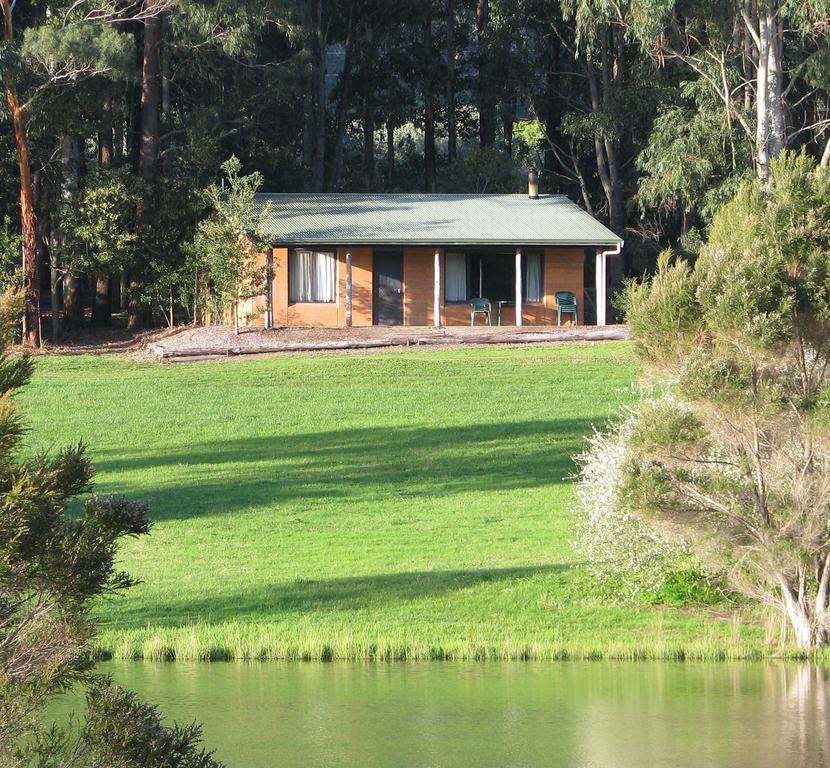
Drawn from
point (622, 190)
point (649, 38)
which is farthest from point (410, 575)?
point (622, 190)

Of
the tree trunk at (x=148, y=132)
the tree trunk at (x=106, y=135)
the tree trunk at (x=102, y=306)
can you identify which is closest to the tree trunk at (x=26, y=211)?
the tree trunk at (x=148, y=132)

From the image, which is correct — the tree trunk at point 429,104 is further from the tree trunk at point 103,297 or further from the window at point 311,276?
the window at point 311,276

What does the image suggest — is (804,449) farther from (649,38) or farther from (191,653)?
(649,38)

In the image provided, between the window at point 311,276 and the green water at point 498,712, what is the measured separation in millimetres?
23416

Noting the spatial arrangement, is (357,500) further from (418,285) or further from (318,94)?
(318,94)

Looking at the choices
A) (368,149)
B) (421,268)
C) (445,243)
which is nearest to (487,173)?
(421,268)

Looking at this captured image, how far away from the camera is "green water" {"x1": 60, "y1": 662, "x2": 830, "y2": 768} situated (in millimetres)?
10242

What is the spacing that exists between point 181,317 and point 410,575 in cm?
2401

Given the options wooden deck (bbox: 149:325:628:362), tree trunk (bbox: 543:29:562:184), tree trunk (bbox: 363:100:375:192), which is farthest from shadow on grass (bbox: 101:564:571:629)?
tree trunk (bbox: 363:100:375:192)

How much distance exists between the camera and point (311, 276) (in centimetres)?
3597

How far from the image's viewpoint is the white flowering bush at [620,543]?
14156 millimetres

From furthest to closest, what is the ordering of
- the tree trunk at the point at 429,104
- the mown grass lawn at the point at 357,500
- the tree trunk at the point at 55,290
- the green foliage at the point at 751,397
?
the tree trunk at the point at 429,104
the tree trunk at the point at 55,290
the mown grass lawn at the point at 357,500
the green foliage at the point at 751,397

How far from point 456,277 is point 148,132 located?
9802mm

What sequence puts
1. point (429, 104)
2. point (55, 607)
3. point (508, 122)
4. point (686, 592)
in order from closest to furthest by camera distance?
point (55, 607)
point (686, 592)
point (508, 122)
point (429, 104)
